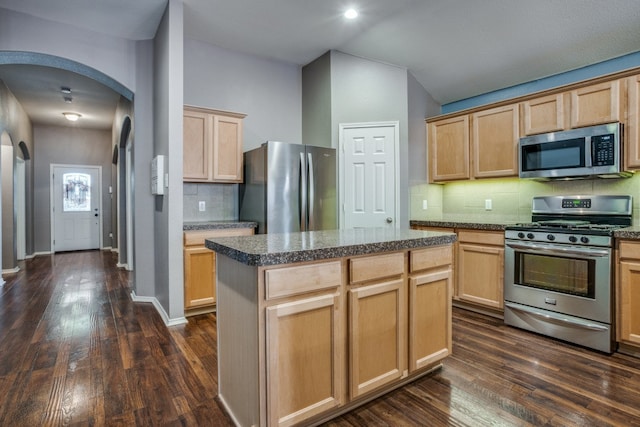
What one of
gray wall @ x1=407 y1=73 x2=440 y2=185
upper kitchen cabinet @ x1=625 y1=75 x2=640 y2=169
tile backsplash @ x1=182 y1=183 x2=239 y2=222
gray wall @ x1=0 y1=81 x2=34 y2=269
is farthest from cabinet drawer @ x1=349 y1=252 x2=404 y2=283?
gray wall @ x1=0 y1=81 x2=34 y2=269

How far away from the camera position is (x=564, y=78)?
349 cm

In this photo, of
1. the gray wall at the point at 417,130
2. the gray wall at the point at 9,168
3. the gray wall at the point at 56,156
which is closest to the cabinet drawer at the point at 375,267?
the gray wall at the point at 417,130

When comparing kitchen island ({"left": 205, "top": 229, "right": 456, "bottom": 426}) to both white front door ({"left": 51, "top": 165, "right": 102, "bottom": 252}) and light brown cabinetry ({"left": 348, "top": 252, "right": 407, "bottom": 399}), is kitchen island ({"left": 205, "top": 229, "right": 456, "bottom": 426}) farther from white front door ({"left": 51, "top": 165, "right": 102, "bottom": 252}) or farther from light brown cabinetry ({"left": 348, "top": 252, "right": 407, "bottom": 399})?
white front door ({"left": 51, "top": 165, "right": 102, "bottom": 252})

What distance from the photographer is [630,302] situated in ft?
8.15

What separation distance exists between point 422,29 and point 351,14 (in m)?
0.75

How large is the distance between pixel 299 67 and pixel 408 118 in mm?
1629

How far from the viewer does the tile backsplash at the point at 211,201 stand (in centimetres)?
382

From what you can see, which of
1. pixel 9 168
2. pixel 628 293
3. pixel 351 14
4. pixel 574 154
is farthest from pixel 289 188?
pixel 9 168

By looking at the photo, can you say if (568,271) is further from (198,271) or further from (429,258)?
(198,271)

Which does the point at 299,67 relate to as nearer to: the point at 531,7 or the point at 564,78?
the point at 531,7

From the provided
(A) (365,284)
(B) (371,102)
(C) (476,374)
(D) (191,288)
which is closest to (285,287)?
(A) (365,284)

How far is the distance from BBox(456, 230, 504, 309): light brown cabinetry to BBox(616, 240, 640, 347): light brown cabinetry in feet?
2.82

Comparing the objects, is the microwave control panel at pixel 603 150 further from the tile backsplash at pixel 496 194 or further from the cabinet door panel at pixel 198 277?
the cabinet door panel at pixel 198 277

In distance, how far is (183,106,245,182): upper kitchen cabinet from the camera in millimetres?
3531
